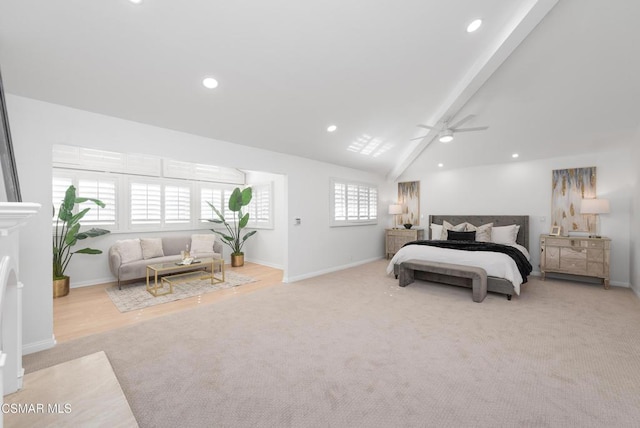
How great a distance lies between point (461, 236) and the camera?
593cm

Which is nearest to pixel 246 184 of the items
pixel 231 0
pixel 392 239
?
pixel 392 239

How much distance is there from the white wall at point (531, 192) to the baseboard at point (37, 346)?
7410 mm

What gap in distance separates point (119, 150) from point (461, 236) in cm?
642

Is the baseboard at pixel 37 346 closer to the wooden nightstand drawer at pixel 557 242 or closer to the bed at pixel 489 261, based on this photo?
the bed at pixel 489 261

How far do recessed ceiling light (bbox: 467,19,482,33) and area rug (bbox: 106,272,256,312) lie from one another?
5.10 metres

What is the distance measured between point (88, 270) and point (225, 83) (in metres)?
4.65

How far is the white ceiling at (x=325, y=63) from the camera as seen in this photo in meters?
2.23

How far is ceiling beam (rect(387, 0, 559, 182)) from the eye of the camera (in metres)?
2.59

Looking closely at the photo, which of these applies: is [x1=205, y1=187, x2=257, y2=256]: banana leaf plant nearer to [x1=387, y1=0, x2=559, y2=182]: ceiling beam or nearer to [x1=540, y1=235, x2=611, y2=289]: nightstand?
[x1=387, y1=0, x2=559, y2=182]: ceiling beam

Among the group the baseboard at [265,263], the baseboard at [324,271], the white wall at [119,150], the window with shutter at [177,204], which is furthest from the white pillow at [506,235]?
the window with shutter at [177,204]

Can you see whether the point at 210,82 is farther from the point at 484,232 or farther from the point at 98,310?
the point at 484,232

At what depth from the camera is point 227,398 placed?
6.46 ft

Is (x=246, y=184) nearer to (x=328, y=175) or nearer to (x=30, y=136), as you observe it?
(x=328, y=175)

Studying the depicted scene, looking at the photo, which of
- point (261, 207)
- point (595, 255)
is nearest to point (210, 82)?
point (261, 207)
